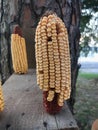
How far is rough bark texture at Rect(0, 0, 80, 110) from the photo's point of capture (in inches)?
74.4

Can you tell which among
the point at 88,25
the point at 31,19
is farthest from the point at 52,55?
the point at 88,25

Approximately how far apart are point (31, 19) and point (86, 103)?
3.39 metres

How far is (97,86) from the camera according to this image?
21.9 ft

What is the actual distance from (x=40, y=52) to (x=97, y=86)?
5.84 meters

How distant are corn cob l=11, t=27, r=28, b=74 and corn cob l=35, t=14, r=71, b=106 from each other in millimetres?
744

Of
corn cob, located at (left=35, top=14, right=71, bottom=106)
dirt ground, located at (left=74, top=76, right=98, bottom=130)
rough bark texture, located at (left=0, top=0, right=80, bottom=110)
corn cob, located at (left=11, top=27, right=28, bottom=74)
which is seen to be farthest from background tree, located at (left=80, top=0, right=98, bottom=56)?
corn cob, located at (left=35, top=14, right=71, bottom=106)

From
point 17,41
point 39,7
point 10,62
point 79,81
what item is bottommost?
point 79,81

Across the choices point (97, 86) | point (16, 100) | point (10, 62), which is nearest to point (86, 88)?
point (97, 86)

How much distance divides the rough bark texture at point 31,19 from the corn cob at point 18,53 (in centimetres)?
20

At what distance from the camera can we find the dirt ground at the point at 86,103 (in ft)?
13.3

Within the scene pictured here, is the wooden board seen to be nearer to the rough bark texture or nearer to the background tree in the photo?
the rough bark texture

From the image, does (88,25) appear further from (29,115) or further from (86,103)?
(29,115)

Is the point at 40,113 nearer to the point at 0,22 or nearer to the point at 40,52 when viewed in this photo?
the point at 40,52

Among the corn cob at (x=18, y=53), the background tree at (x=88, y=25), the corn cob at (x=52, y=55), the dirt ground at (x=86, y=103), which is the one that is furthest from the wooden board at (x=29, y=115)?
the background tree at (x=88, y=25)
